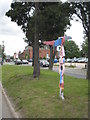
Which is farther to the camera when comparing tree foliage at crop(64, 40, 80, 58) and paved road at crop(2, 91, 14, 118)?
tree foliage at crop(64, 40, 80, 58)

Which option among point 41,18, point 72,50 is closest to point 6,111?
point 41,18

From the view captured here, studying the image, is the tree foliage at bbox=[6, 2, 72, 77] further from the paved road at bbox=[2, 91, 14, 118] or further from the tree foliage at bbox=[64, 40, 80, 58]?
the tree foliage at bbox=[64, 40, 80, 58]

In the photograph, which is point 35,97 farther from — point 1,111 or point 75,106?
point 75,106

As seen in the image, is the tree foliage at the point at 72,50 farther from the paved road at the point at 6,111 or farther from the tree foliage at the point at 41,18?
the paved road at the point at 6,111

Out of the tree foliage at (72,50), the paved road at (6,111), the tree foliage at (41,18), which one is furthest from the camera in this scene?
the tree foliage at (72,50)

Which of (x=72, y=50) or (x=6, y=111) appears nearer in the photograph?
(x=6, y=111)

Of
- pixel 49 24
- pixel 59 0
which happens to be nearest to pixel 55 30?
pixel 49 24

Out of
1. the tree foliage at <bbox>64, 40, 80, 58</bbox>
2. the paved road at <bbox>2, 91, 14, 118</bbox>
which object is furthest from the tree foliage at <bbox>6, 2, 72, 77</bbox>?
the tree foliage at <bbox>64, 40, 80, 58</bbox>

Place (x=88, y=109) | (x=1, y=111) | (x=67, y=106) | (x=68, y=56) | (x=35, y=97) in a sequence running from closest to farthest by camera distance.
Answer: (x=88, y=109)
(x=67, y=106)
(x=1, y=111)
(x=35, y=97)
(x=68, y=56)

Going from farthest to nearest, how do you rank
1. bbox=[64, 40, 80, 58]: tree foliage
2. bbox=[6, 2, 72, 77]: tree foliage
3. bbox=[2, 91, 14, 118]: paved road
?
bbox=[64, 40, 80, 58]: tree foliage, bbox=[6, 2, 72, 77]: tree foliage, bbox=[2, 91, 14, 118]: paved road

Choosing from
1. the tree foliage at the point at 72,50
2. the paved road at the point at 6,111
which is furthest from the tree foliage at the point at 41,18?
the tree foliage at the point at 72,50

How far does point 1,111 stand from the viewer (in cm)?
941

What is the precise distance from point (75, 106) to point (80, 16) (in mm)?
13692

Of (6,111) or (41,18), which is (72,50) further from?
(6,111)
